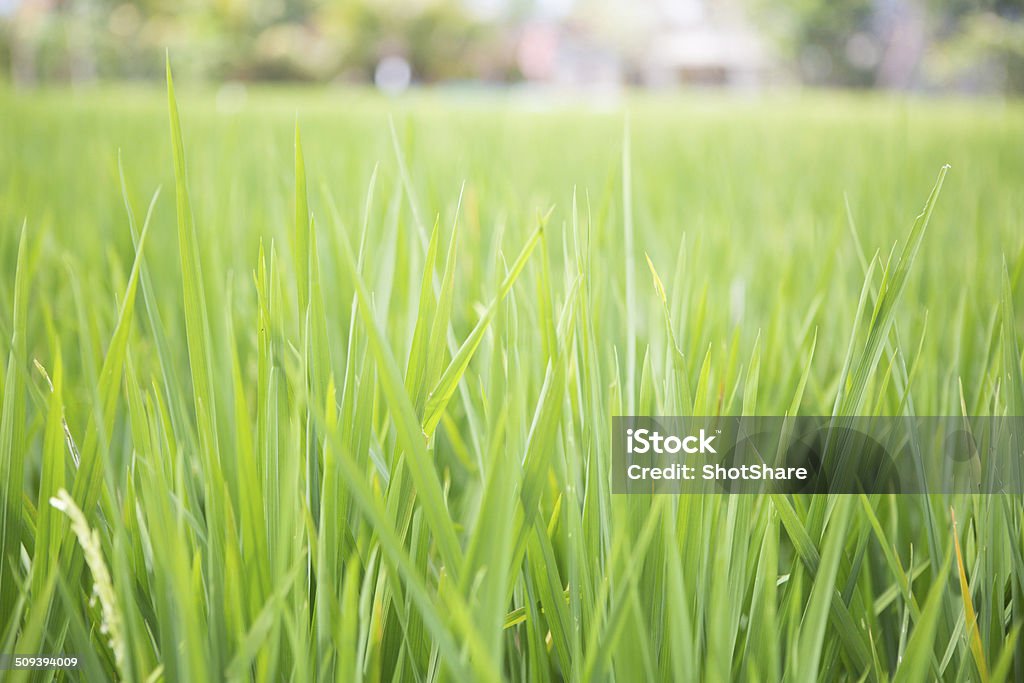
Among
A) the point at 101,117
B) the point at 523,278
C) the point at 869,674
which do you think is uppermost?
the point at 101,117

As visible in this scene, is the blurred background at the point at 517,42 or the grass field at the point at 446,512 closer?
the grass field at the point at 446,512

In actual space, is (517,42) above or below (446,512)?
above

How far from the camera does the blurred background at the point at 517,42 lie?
239cm

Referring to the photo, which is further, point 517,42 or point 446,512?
point 517,42

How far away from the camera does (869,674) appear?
28 centimetres

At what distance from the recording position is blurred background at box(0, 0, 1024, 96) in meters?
2.39

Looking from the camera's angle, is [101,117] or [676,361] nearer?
[676,361]

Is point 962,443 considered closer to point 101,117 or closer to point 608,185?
point 608,185

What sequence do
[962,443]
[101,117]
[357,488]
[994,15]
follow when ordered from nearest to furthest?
[357,488] < [962,443] < [994,15] < [101,117]

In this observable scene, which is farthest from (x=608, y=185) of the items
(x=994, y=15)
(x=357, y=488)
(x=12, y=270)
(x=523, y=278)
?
(x=994, y=15)

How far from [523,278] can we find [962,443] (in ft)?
1.04

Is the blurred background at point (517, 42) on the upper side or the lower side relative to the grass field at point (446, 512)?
upper

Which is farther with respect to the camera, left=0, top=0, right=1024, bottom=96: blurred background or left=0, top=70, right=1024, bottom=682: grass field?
left=0, top=0, right=1024, bottom=96: blurred background

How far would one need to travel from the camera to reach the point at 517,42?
24.3 feet
